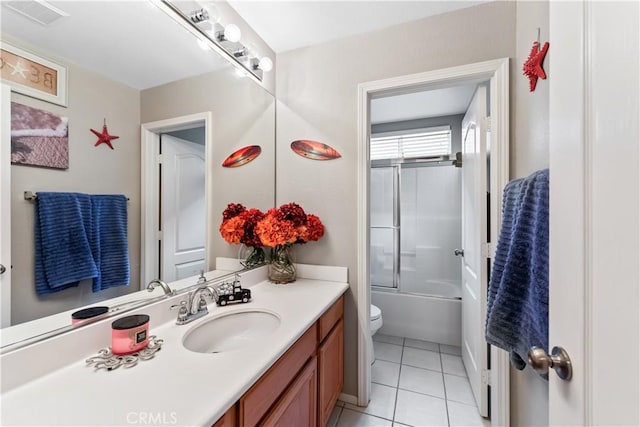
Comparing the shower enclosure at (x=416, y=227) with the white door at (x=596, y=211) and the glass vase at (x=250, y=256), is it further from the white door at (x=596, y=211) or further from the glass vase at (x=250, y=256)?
the white door at (x=596, y=211)

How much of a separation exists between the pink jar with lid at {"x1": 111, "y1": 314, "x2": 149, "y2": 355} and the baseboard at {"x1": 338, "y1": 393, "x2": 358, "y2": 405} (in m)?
1.36

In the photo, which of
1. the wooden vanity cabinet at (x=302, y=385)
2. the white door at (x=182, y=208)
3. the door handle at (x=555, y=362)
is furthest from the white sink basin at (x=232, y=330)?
the door handle at (x=555, y=362)

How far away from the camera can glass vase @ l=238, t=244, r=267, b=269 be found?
A: 160cm

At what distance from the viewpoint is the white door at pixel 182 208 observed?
114 centimetres

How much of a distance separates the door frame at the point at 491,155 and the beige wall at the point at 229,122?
0.65 m

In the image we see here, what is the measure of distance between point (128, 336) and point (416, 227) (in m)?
2.73

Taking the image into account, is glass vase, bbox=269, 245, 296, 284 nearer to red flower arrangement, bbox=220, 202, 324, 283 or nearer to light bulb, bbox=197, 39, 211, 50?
red flower arrangement, bbox=220, 202, 324, 283

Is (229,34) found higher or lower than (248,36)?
lower

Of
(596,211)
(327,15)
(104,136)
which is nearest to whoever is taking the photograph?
(596,211)

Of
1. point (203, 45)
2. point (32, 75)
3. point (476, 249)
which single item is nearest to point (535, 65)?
point (476, 249)

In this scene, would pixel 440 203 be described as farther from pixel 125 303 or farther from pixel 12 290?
pixel 12 290

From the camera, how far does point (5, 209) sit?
0.68 m

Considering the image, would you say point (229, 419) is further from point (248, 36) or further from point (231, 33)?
point (248, 36)

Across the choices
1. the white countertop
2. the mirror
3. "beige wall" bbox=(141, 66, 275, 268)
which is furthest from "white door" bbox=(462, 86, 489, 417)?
the mirror
